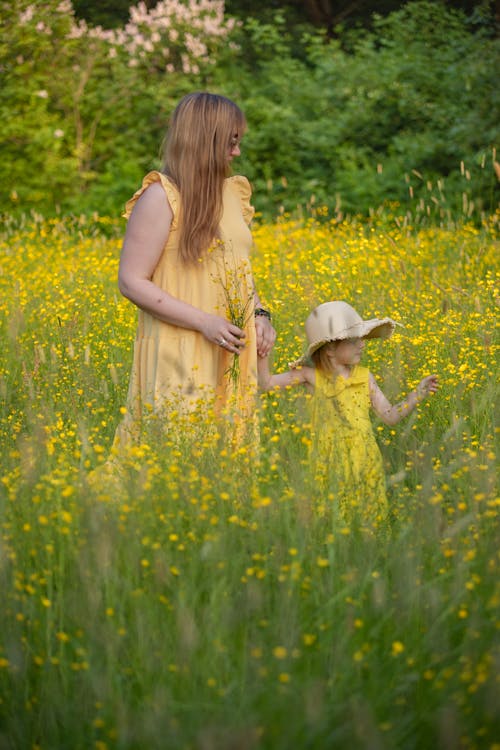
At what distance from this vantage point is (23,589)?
2.83 metres

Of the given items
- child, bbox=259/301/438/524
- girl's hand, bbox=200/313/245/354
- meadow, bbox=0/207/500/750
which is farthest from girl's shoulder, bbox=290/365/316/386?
girl's hand, bbox=200/313/245/354

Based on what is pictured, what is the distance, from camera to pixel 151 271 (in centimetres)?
366

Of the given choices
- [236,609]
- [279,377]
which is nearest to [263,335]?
[279,377]

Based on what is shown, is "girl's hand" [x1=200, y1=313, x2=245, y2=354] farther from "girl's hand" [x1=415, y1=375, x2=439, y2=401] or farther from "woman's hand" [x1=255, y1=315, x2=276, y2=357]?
"girl's hand" [x1=415, y1=375, x2=439, y2=401]

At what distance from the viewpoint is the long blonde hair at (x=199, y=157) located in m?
3.64

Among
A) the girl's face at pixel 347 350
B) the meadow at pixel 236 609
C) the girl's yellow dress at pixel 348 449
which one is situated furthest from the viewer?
the girl's face at pixel 347 350

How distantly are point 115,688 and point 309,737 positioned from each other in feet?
1.60

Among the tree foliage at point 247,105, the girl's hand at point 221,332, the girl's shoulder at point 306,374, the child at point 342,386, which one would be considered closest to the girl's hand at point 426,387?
the child at point 342,386

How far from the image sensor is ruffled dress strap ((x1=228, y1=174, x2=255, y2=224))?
386 cm

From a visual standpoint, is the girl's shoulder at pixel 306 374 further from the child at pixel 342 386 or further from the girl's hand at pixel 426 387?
the girl's hand at pixel 426 387

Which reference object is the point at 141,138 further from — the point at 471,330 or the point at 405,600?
the point at 405,600

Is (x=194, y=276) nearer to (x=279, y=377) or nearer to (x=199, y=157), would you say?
(x=199, y=157)

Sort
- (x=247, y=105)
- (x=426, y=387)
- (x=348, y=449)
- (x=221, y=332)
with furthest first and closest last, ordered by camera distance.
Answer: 1. (x=247, y=105)
2. (x=426, y=387)
3. (x=221, y=332)
4. (x=348, y=449)

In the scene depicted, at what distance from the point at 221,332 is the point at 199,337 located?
150mm
